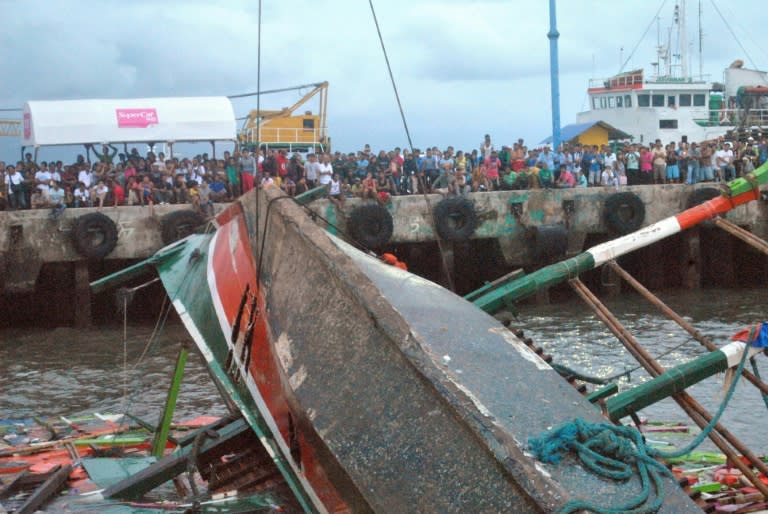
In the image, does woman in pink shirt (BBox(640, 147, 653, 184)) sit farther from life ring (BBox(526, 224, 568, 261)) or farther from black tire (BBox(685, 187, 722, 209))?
life ring (BBox(526, 224, 568, 261))

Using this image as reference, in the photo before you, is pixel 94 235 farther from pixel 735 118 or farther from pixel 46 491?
pixel 735 118

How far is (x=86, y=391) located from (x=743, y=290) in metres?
14.1

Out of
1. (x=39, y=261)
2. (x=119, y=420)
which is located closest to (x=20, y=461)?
(x=119, y=420)

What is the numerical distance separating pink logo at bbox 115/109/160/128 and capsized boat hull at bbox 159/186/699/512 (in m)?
18.2

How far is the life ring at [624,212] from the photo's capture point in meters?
21.7

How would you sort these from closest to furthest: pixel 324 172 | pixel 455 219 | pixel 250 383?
pixel 250 383 → pixel 324 172 → pixel 455 219

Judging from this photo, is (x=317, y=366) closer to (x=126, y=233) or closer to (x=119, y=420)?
→ (x=119, y=420)

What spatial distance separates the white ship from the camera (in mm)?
38188

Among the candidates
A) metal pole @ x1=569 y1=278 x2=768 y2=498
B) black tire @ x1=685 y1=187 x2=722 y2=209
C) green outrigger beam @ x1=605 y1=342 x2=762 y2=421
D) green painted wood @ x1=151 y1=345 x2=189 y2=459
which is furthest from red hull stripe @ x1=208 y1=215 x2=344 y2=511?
black tire @ x1=685 y1=187 x2=722 y2=209

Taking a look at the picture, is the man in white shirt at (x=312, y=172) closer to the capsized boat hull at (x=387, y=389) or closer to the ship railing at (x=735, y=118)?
the capsized boat hull at (x=387, y=389)

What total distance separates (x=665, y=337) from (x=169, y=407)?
1054cm

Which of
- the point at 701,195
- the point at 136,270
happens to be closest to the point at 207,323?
the point at 136,270

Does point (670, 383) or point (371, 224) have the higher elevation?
point (371, 224)

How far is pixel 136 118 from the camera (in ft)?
81.6
